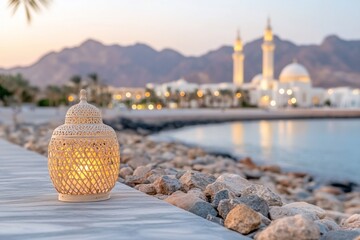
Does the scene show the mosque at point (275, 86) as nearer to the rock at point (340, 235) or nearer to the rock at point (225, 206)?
the rock at point (225, 206)

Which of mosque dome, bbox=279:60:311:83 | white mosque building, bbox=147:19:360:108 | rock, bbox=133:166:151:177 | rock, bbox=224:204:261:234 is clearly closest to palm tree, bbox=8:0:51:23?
rock, bbox=133:166:151:177

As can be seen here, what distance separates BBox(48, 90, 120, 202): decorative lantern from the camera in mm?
4652

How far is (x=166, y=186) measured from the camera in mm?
5621

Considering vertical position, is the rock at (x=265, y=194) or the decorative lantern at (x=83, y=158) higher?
the decorative lantern at (x=83, y=158)

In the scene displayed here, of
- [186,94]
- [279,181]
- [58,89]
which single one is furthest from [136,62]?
[279,181]

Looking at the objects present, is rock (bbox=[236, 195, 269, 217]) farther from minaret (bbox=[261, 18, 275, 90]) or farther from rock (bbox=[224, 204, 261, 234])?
minaret (bbox=[261, 18, 275, 90])

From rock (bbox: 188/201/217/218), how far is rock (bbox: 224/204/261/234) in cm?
48

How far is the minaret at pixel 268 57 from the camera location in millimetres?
103438

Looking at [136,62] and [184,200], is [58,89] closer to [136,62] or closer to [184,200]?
[184,200]

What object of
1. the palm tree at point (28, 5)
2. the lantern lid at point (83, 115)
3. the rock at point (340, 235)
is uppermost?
the palm tree at point (28, 5)

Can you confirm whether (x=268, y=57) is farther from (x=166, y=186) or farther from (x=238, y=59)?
(x=166, y=186)

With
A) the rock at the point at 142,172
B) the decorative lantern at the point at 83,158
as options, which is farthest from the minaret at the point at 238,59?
the decorative lantern at the point at 83,158

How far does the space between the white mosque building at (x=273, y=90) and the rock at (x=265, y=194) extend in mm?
93016

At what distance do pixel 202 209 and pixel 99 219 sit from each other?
866 millimetres
